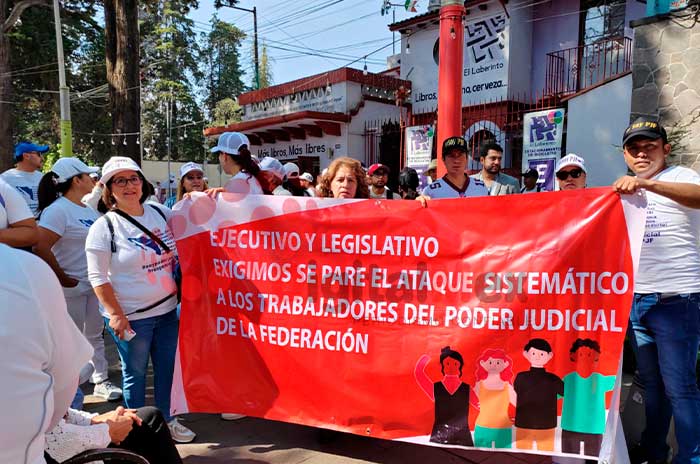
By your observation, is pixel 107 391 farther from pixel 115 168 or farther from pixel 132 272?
pixel 115 168

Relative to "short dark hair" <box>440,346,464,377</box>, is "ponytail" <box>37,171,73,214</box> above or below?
above

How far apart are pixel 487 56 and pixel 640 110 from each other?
6.12 m

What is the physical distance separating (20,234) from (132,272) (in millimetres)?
601

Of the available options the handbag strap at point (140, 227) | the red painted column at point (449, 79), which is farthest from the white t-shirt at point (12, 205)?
the red painted column at point (449, 79)

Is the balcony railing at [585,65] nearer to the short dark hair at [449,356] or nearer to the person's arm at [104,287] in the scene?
the short dark hair at [449,356]

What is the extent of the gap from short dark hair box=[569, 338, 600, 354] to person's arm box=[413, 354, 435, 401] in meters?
0.73

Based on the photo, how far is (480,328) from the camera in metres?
2.63

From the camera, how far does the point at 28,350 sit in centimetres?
108

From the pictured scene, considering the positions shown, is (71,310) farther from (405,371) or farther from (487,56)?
(487,56)

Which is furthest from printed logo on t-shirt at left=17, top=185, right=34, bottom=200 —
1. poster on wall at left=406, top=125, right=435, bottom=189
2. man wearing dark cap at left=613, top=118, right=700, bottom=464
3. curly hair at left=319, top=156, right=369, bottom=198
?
poster on wall at left=406, top=125, right=435, bottom=189

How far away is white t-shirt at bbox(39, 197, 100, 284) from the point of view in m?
3.61

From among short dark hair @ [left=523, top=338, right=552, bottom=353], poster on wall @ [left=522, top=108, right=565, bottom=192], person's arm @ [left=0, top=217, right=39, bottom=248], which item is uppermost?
poster on wall @ [left=522, top=108, right=565, bottom=192]

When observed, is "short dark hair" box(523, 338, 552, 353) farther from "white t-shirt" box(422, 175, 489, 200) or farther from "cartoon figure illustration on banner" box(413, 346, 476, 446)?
"white t-shirt" box(422, 175, 489, 200)

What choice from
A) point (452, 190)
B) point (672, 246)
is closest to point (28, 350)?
point (672, 246)
